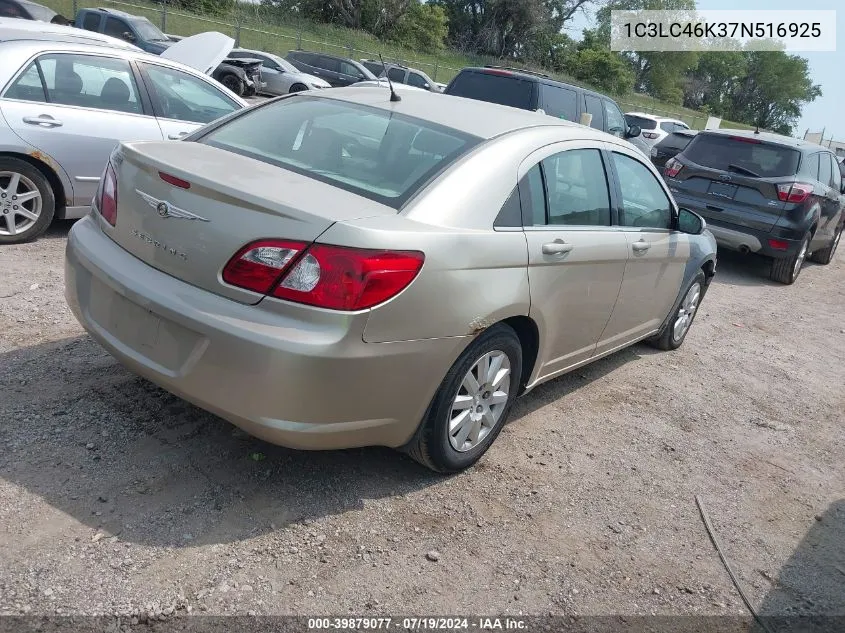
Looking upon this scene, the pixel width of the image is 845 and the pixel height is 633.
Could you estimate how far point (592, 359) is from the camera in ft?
15.4

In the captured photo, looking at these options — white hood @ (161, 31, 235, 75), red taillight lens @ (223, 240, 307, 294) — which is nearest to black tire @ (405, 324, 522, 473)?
red taillight lens @ (223, 240, 307, 294)

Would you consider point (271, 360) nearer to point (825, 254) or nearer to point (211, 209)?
point (211, 209)

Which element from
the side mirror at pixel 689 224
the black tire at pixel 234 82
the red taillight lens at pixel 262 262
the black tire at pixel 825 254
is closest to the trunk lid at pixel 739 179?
the black tire at pixel 825 254

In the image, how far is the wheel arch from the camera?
5883 mm

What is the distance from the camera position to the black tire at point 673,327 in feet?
19.1

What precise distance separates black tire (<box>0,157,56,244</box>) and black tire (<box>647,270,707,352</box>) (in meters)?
4.75

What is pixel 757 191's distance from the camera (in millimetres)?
9102

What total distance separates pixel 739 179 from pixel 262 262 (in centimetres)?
770

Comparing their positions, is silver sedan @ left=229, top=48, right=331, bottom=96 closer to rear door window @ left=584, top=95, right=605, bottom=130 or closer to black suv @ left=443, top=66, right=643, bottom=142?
rear door window @ left=584, top=95, right=605, bottom=130

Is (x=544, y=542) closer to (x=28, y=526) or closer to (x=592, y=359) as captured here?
(x=592, y=359)

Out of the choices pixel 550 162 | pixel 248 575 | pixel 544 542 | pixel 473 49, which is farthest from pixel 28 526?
pixel 473 49

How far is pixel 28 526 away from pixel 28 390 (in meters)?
1.15

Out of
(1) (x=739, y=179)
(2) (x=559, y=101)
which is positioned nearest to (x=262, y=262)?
(1) (x=739, y=179)

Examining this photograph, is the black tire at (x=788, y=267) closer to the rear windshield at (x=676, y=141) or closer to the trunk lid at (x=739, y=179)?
the trunk lid at (x=739, y=179)
